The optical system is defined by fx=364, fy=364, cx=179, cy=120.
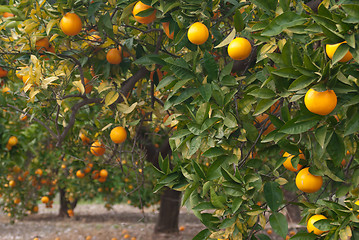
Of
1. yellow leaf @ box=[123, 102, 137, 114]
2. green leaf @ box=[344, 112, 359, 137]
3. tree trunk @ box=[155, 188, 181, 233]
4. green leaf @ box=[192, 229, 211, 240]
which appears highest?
yellow leaf @ box=[123, 102, 137, 114]

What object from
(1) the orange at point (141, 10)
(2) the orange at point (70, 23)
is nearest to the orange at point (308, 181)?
(1) the orange at point (141, 10)

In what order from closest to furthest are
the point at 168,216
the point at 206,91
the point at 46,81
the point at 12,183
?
the point at 206,91 < the point at 46,81 < the point at 168,216 < the point at 12,183

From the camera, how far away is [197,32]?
1708 millimetres

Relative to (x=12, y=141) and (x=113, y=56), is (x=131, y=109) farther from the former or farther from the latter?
(x=12, y=141)

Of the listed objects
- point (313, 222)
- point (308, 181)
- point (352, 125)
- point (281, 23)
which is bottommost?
point (313, 222)

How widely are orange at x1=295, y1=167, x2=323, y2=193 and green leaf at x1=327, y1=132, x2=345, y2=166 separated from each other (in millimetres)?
206

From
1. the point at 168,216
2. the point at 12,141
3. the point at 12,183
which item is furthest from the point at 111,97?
the point at 12,183

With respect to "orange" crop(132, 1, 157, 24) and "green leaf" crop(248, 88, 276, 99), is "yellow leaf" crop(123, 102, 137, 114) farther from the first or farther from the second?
"green leaf" crop(248, 88, 276, 99)

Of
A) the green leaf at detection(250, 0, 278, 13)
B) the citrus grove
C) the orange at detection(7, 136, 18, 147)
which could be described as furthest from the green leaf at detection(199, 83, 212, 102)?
the orange at detection(7, 136, 18, 147)

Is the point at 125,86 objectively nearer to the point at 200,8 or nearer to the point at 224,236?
the point at 200,8

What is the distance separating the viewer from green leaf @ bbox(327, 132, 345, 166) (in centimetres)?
135

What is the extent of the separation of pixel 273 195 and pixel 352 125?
1.70 feet

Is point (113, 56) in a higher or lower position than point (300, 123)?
higher

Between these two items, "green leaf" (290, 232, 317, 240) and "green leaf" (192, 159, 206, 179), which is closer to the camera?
"green leaf" (290, 232, 317, 240)
